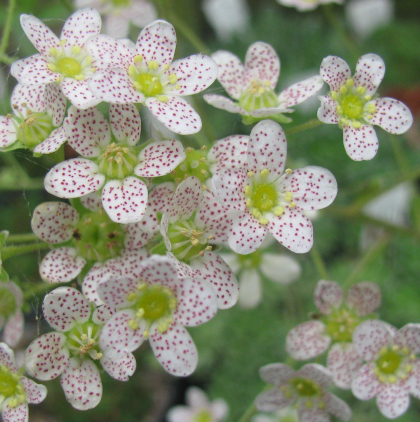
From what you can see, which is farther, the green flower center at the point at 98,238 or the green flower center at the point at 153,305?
the green flower center at the point at 98,238

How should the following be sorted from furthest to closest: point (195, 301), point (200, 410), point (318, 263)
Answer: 1. point (200, 410)
2. point (318, 263)
3. point (195, 301)

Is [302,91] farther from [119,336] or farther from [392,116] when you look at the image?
[119,336]

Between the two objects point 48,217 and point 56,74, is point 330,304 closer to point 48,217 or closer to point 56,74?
point 48,217

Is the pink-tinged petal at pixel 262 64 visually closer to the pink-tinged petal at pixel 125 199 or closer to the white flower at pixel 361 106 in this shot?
the white flower at pixel 361 106

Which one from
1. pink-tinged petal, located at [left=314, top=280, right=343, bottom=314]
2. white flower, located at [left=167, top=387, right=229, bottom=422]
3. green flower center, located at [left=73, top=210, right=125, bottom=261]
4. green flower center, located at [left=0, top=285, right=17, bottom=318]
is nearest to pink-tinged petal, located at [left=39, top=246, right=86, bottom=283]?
green flower center, located at [left=73, top=210, right=125, bottom=261]

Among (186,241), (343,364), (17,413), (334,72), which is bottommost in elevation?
(17,413)

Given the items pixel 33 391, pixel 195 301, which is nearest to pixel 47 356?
pixel 33 391

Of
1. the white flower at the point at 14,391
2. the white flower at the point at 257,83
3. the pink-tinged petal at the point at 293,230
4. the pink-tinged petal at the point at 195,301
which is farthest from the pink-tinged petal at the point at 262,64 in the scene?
the white flower at the point at 14,391

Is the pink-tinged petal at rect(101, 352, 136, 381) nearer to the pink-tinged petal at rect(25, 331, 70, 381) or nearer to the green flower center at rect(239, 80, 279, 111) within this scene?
the pink-tinged petal at rect(25, 331, 70, 381)
